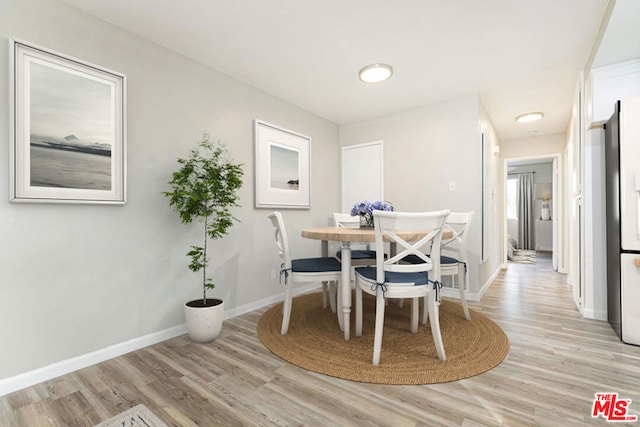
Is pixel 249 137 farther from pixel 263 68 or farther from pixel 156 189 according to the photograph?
pixel 156 189

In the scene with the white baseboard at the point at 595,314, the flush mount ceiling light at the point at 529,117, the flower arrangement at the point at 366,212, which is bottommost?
the white baseboard at the point at 595,314

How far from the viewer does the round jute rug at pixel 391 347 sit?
71.6 inches

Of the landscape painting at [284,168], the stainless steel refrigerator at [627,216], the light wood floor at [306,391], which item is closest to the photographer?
the light wood floor at [306,391]

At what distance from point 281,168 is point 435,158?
1.90 metres

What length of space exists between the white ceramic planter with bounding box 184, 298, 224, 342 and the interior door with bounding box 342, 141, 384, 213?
2618mm

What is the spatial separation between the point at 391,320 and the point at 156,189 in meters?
2.29

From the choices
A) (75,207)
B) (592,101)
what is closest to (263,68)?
(75,207)

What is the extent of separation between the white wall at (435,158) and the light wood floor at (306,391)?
5.11ft

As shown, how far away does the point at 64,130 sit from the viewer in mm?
1867

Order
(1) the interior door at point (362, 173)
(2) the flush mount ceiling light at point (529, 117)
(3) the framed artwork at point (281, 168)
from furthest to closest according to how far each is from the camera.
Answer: (1) the interior door at point (362, 173) < (2) the flush mount ceiling light at point (529, 117) < (3) the framed artwork at point (281, 168)

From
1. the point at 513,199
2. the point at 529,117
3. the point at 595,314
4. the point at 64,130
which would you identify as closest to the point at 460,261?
the point at 595,314

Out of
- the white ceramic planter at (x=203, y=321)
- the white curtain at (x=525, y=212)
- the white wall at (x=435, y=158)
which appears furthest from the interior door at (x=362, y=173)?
the white curtain at (x=525, y=212)

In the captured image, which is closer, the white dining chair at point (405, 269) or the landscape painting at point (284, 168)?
the white dining chair at point (405, 269)

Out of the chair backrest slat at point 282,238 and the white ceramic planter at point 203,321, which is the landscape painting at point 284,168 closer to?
the chair backrest slat at point 282,238
